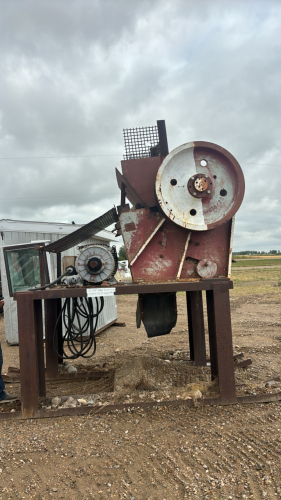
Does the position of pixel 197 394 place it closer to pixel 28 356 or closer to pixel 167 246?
pixel 167 246

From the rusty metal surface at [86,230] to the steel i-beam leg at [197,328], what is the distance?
6.42 feet

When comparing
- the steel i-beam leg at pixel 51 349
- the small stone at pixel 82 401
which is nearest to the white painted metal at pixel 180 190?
the small stone at pixel 82 401

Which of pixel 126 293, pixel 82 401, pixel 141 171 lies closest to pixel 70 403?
pixel 82 401

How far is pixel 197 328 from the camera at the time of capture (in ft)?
18.4

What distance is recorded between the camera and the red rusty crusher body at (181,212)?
12.9 feet

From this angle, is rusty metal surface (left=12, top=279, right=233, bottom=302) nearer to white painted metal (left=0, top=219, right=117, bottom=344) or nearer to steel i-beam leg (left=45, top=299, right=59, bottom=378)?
steel i-beam leg (left=45, top=299, right=59, bottom=378)

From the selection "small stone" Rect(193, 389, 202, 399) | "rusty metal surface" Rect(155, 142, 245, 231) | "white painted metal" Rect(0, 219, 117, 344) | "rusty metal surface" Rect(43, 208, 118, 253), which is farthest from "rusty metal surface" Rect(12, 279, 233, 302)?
"white painted metal" Rect(0, 219, 117, 344)

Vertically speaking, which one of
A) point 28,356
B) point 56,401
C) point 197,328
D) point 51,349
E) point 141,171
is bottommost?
point 56,401

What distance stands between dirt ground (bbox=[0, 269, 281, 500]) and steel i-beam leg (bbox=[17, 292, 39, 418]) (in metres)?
0.19

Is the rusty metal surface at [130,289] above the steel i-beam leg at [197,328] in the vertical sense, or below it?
above

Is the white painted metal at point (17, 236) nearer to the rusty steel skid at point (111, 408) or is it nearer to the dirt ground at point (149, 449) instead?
the dirt ground at point (149, 449)

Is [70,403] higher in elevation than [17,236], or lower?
lower

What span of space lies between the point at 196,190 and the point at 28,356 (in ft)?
8.57

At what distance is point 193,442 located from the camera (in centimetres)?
307
